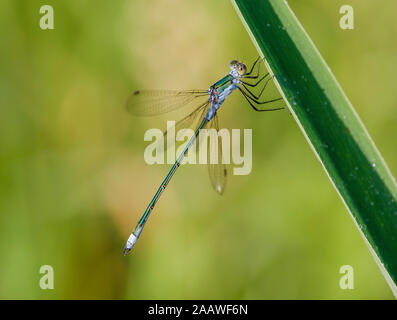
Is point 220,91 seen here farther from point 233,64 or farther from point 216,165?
point 216,165

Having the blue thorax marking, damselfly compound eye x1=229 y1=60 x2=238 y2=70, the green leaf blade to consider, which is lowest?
the green leaf blade

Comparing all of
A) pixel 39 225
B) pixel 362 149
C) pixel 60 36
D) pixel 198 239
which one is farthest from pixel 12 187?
pixel 362 149

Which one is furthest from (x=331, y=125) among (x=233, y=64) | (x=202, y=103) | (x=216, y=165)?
(x=202, y=103)

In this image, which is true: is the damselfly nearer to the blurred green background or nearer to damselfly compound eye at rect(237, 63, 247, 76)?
damselfly compound eye at rect(237, 63, 247, 76)

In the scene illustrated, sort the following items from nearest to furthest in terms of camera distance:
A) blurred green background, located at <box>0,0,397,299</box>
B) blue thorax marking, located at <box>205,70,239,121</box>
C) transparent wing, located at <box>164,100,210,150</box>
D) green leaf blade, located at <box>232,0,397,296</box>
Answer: green leaf blade, located at <box>232,0,397,296</box> → blurred green background, located at <box>0,0,397,299</box> → blue thorax marking, located at <box>205,70,239,121</box> → transparent wing, located at <box>164,100,210,150</box>

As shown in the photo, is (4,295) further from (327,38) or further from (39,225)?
(327,38)

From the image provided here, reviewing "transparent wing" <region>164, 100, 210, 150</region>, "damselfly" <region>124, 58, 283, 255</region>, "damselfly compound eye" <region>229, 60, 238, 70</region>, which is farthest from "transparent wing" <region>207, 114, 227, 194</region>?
"damselfly compound eye" <region>229, 60, 238, 70</region>

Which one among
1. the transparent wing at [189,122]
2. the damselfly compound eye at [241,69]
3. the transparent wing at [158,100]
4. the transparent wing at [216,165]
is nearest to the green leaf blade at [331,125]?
the transparent wing at [216,165]
